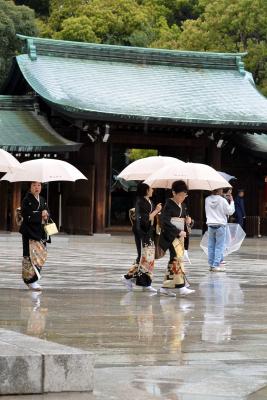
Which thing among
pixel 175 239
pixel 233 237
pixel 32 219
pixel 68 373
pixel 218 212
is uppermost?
pixel 68 373

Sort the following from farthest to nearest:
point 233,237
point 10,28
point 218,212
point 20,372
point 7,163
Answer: point 10,28
point 233,237
point 218,212
point 7,163
point 20,372

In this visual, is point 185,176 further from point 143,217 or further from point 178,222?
point 178,222

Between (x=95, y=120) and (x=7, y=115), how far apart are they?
12.3 ft

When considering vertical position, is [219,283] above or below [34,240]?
below

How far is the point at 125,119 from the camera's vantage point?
3162 cm

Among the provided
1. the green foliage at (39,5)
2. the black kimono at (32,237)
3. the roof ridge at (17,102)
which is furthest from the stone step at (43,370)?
the green foliage at (39,5)

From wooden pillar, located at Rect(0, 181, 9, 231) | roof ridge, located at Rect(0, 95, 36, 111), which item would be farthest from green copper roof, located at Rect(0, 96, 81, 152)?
wooden pillar, located at Rect(0, 181, 9, 231)

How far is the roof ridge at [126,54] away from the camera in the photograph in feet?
115

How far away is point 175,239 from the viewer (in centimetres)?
1408

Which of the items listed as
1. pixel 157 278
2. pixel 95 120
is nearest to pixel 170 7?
pixel 95 120

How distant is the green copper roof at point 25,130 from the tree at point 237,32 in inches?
545

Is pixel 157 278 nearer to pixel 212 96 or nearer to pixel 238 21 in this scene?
pixel 212 96

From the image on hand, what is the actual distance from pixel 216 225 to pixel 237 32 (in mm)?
28470

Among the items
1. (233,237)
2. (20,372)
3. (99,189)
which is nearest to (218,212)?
(233,237)
